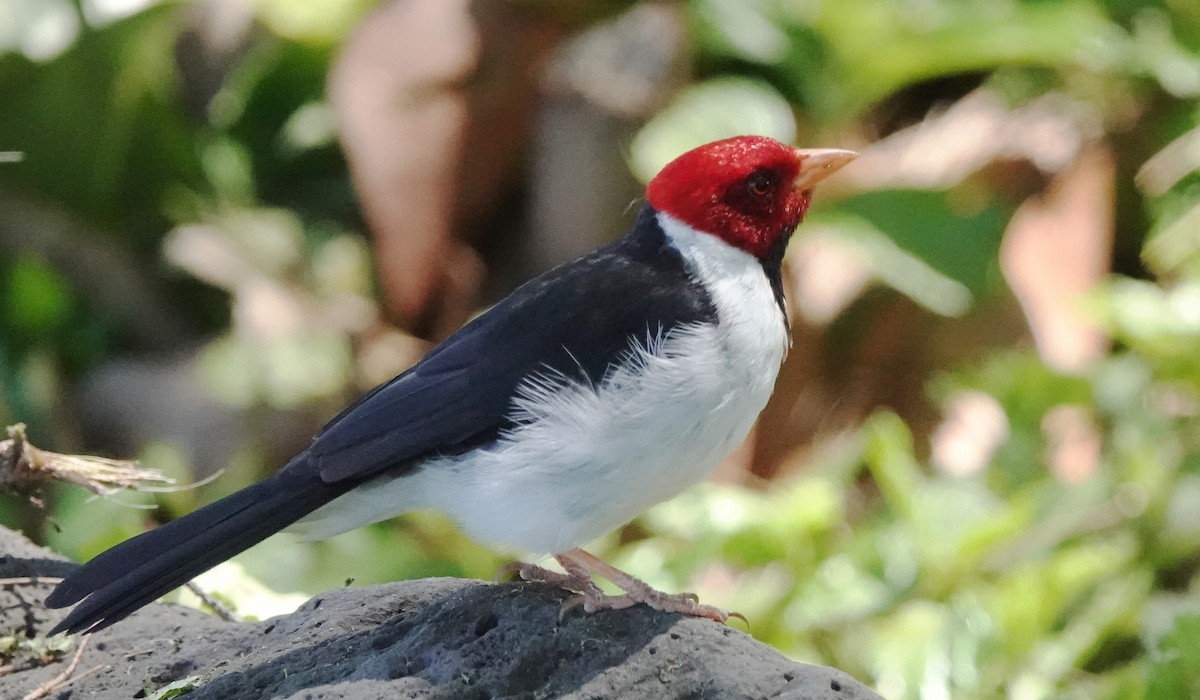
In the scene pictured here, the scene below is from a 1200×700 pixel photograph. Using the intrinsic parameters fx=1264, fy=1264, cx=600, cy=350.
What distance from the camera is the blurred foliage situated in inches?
142

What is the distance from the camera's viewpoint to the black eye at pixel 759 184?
2395 mm

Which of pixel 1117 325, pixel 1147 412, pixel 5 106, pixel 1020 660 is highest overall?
pixel 5 106

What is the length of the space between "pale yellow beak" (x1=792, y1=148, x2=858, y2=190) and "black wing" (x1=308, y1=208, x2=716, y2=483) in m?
0.31

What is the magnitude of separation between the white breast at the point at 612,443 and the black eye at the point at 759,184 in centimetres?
23

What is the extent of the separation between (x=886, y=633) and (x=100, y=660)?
2.04m

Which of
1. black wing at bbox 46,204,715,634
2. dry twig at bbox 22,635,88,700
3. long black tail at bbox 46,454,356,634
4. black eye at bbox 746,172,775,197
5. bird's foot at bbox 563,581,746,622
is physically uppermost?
black eye at bbox 746,172,775,197

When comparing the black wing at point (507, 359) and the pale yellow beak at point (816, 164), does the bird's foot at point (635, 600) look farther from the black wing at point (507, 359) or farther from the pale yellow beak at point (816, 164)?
the pale yellow beak at point (816, 164)

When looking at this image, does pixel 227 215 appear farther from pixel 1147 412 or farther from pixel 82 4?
pixel 1147 412

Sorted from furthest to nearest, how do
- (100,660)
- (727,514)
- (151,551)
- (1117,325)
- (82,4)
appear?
(82,4), (1117,325), (727,514), (100,660), (151,551)

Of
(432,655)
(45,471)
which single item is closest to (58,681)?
(45,471)

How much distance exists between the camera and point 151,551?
2.09 m

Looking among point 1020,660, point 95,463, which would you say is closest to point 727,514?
point 1020,660

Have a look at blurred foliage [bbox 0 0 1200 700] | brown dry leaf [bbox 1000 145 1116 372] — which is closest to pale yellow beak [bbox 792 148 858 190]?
blurred foliage [bbox 0 0 1200 700]

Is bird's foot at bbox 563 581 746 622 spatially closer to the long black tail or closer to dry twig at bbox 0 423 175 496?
the long black tail
